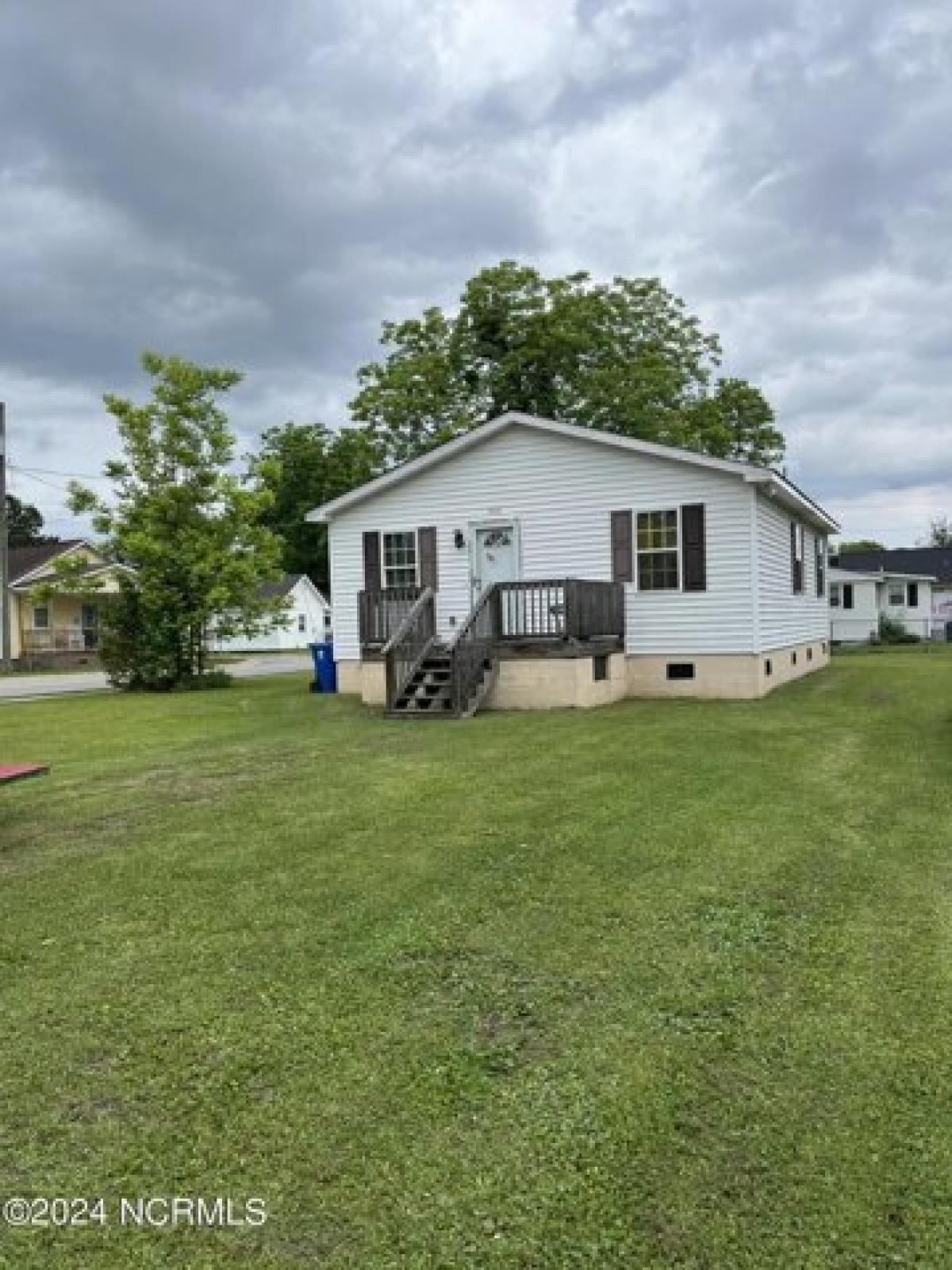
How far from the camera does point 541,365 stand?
3011 cm

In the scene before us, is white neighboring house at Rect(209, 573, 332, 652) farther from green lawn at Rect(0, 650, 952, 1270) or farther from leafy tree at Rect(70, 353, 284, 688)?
green lawn at Rect(0, 650, 952, 1270)

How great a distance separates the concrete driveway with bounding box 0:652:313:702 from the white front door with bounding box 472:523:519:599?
32.3 ft

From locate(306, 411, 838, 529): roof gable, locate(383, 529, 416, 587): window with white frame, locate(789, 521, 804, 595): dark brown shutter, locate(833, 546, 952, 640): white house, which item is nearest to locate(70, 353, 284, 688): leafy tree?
locate(306, 411, 838, 529): roof gable

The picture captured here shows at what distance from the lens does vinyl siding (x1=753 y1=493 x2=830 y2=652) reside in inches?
566

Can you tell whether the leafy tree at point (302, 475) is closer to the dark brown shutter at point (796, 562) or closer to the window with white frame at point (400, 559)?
the window with white frame at point (400, 559)

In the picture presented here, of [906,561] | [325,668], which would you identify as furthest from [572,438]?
[906,561]

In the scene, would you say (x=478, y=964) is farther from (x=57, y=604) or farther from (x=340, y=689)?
(x=57, y=604)

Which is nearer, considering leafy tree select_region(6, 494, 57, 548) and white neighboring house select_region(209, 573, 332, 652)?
white neighboring house select_region(209, 573, 332, 652)

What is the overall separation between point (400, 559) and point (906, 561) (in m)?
39.4

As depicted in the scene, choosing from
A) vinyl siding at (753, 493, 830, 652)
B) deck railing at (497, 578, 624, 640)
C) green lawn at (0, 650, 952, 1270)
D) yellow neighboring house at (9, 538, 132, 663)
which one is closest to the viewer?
green lawn at (0, 650, 952, 1270)

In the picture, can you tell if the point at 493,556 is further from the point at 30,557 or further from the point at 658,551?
the point at 30,557

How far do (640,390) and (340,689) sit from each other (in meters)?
15.8

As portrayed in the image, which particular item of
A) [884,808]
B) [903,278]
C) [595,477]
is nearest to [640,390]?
[903,278]

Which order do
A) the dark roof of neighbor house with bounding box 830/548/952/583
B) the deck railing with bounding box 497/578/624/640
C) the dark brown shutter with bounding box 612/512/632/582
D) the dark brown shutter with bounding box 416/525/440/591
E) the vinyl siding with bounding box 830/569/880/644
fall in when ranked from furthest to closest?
the dark roof of neighbor house with bounding box 830/548/952/583 < the vinyl siding with bounding box 830/569/880/644 < the dark brown shutter with bounding box 416/525/440/591 < the dark brown shutter with bounding box 612/512/632/582 < the deck railing with bounding box 497/578/624/640
